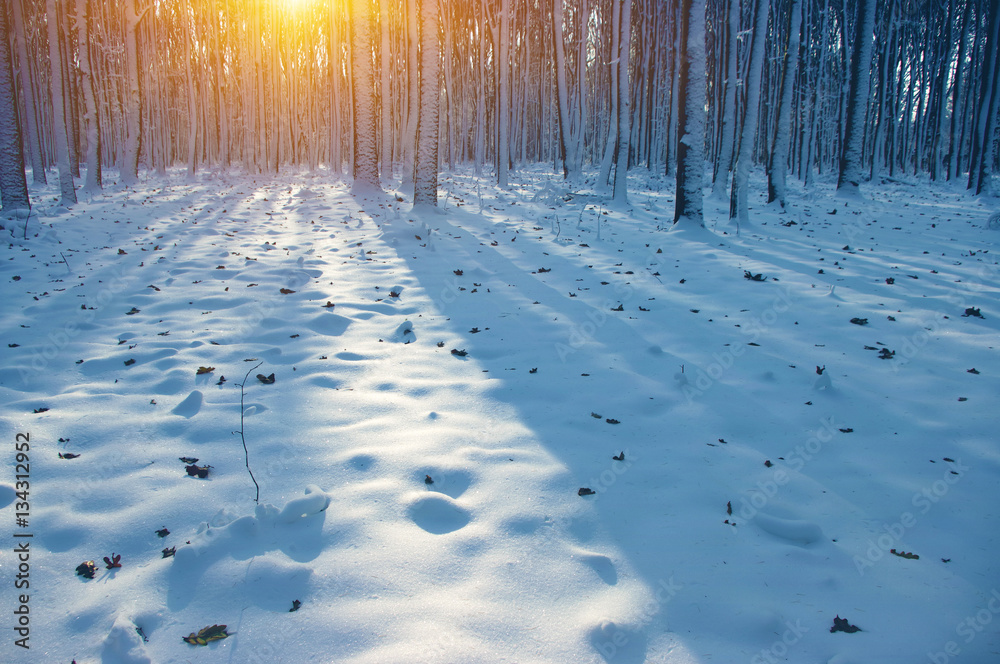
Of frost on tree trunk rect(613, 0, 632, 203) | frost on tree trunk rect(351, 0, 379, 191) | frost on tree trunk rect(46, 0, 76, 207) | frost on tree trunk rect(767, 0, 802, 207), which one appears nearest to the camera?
frost on tree trunk rect(767, 0, 802, 207)

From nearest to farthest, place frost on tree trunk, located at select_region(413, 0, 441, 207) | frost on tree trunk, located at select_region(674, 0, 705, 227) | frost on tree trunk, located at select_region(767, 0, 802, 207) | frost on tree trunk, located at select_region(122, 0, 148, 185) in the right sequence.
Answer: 1. frost on tree trunk, located at select_region(674, 0, 705, 227)
2. frost on tree trunk, located at select_region(413, 0, 441, 207)
3. frost on tree trunk, located at select_region(767, 0, 802, 207)
4. frost on tree trunk, located at select_region(122, 0, 148, 185)

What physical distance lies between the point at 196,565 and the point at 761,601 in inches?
81.2

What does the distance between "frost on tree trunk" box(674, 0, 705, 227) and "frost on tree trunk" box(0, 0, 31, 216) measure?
1120cm

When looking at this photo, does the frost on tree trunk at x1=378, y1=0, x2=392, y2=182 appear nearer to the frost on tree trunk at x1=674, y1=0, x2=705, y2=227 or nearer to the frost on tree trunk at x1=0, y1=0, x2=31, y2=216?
the frost on tree trunk at x1=0, y1=0, x2=31, y2=216

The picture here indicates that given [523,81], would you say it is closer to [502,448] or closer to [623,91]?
[623,91]

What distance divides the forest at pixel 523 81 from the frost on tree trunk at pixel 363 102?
0.15 ft

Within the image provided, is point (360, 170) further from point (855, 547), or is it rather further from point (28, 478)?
point (855, 547)

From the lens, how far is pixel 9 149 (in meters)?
9.02

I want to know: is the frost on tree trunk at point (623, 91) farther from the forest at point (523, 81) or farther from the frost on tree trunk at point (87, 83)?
the frost on tree trunk at point (87, 83)

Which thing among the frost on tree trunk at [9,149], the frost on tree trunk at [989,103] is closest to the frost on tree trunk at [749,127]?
the frost on tree trunk at [989,103]

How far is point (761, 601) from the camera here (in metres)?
1.79

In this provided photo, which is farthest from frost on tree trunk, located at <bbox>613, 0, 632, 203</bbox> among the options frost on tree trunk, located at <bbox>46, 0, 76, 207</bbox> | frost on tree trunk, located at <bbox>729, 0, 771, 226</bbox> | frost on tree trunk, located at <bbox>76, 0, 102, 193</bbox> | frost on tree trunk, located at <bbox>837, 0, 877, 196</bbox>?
frost on tree trunk, located at <bbox>76, 0, 102, 193</bbox>

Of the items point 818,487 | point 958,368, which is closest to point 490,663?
point 818,487

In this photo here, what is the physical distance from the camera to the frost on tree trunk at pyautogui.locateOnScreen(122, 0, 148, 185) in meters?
14.8
